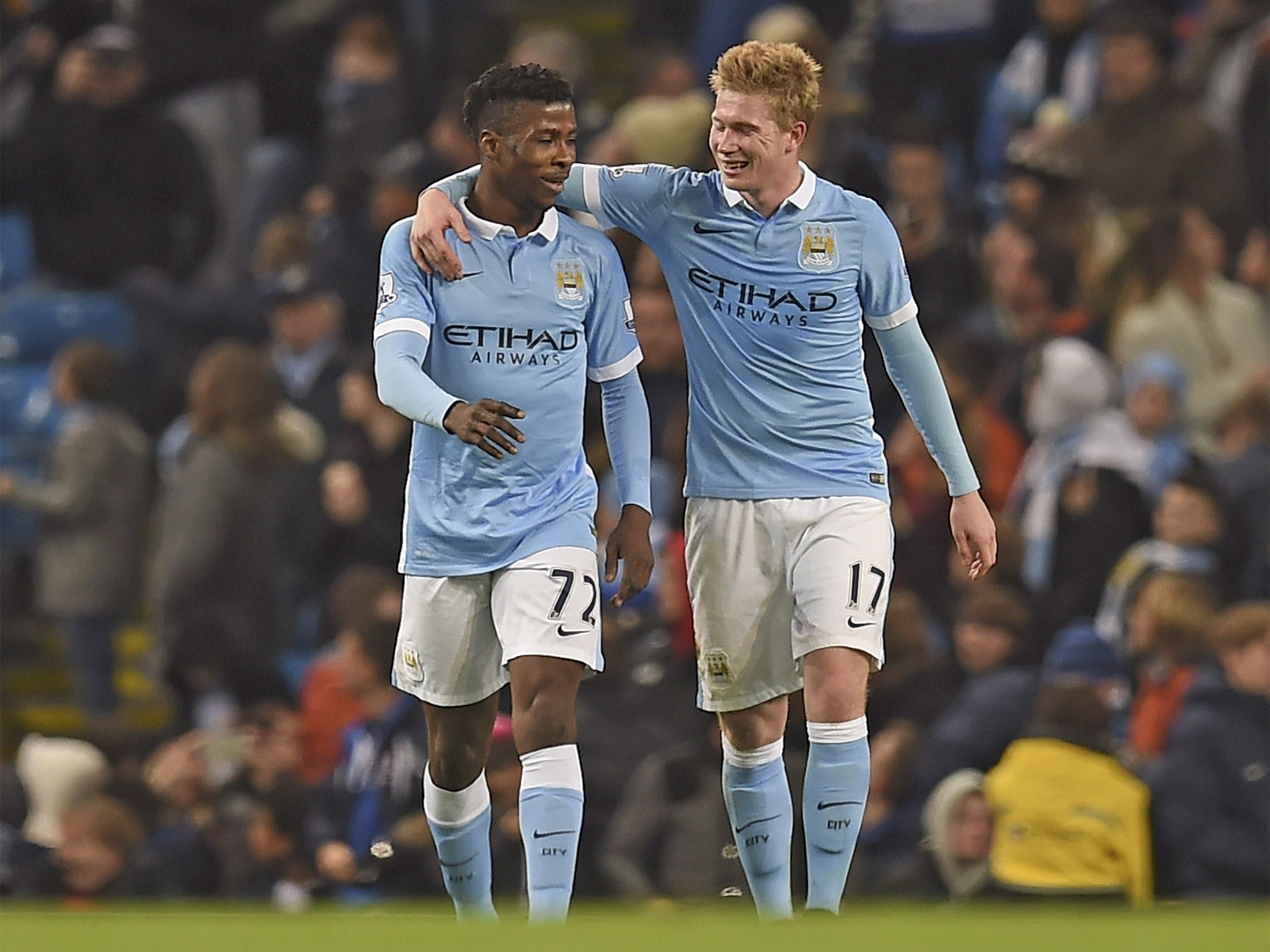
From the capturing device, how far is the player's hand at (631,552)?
6.32 meters

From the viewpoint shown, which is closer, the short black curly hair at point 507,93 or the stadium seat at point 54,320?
the short black curly hair at point 507,93

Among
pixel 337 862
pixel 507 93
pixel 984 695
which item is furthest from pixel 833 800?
pixel 337 862

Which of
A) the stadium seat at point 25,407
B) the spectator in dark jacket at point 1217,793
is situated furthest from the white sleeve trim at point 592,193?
the stadium seat at point 25,407

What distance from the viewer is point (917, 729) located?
9406 millimetres

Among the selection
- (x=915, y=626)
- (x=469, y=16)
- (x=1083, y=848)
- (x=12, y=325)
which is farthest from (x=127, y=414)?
(x=1083, y=848)

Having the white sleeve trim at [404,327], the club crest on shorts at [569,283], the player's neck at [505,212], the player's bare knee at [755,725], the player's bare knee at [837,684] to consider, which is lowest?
the player's bare knee at [755,725]

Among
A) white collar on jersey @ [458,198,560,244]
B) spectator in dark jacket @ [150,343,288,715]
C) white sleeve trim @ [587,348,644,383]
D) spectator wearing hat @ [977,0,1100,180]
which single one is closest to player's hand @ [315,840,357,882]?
spectator in dark jacket @ [150,343,288,715]

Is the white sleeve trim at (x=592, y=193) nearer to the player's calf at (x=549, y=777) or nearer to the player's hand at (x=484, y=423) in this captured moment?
the player's hand at (x=484, y=423)

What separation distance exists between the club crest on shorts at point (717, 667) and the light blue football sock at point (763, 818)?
0.22 meters

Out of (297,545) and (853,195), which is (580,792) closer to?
(853,195)

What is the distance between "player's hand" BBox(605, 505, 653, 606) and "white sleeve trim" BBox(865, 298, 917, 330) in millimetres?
837

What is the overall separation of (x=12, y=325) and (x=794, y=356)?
6.71 meters

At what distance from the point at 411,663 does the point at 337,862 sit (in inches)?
128

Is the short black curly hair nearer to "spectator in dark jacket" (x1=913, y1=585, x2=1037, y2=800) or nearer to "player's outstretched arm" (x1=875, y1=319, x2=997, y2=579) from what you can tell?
"player's outstretched arm" (x1=875, y1=319, x2=997, y2=579)
